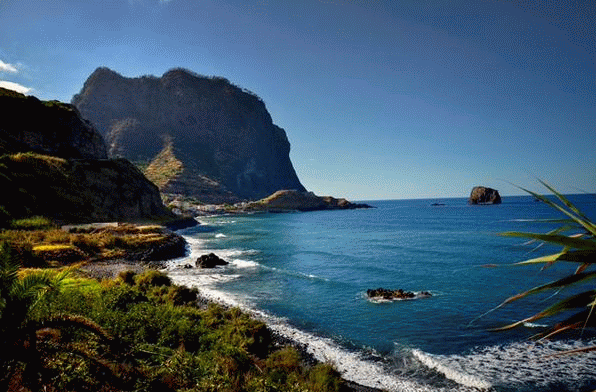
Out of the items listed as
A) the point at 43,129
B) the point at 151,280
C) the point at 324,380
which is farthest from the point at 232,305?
the point at 43,129

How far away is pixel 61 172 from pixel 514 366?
68.2 meters

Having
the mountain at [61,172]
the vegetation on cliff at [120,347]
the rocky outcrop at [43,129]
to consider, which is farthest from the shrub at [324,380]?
the rocky outcrop at [43,129]

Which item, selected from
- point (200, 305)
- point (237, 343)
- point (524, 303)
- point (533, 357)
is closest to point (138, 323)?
point (237, 343)

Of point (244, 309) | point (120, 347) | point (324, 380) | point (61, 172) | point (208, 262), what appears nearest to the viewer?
point (120, 347)

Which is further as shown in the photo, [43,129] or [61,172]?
[43,129]

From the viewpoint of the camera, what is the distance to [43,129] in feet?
253

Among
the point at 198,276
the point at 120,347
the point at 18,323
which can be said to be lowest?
the point at 198,276

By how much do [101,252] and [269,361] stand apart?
95.5ft

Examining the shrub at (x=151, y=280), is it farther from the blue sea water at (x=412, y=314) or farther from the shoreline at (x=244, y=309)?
the blue sea water at (x=412, y=314)

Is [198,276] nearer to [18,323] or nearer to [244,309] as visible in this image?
[244,309]

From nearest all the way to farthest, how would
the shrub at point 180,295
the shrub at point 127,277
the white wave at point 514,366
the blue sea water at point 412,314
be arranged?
1. the white wave at point 514,366
2. the blue sea water at point 412,314
3. the shrub at point 180,295
4. the shrub at point 127,277

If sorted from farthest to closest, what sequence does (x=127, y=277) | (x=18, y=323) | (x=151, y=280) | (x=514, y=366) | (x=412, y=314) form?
(x=127, y=277)
(x=151, y=280)
(x=412, y=314)
(x=514, y=366)
(x=18, y=323)

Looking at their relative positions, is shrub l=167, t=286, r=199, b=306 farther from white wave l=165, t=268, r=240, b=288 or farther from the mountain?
the mountain

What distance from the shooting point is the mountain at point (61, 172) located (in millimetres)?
51438
